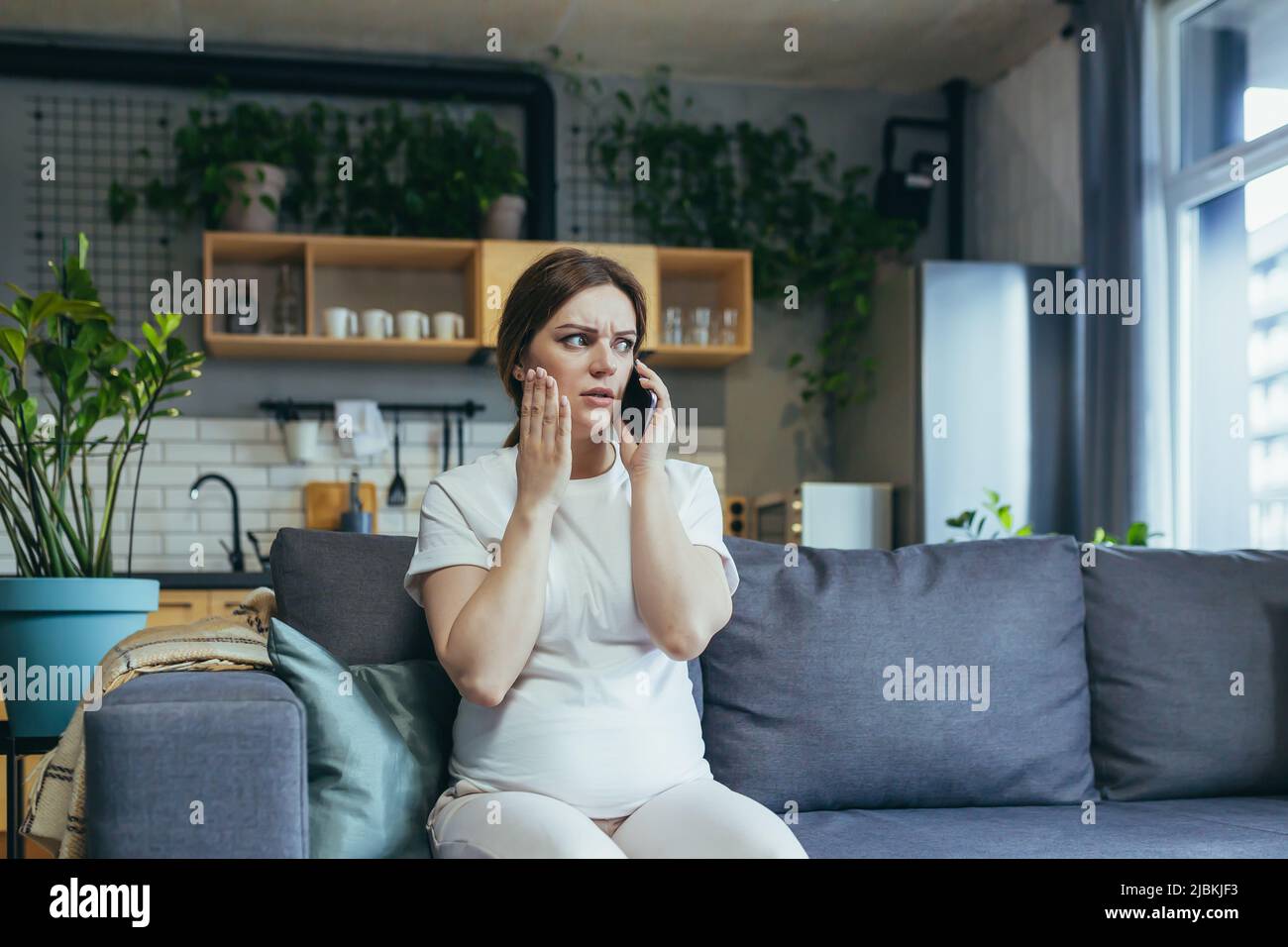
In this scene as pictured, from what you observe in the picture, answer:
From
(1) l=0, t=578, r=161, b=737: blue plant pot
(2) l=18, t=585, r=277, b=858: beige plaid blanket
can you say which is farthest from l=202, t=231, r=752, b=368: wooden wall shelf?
(2) l=18, t=585, r=277, b=858: beige plaid blanket

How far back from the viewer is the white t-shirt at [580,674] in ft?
5.36

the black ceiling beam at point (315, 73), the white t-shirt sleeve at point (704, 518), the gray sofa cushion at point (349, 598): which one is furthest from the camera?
the black ceiling beam at point (315, 73)

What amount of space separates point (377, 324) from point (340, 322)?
13 cm

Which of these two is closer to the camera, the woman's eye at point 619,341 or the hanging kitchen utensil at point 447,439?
the woman's eye at point 619,341

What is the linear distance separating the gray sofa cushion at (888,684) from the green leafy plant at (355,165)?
9.12ft

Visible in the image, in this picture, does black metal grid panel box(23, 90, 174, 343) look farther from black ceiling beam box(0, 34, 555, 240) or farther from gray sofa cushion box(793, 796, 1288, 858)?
gray sofa cushion box(793, 796, 1288, 858)

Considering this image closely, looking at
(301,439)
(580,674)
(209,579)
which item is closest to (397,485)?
(301,439)

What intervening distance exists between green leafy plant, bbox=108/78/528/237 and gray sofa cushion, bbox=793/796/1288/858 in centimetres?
309

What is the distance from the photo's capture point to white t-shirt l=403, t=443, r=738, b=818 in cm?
163

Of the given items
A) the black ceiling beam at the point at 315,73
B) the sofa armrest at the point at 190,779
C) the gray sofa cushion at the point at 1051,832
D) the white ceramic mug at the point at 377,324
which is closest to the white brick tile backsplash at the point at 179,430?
the white ceramic mug at the point at 377,324

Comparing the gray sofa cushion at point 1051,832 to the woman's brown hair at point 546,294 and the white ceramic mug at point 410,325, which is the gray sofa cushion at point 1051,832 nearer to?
the woman's brown hair at point 546,294
